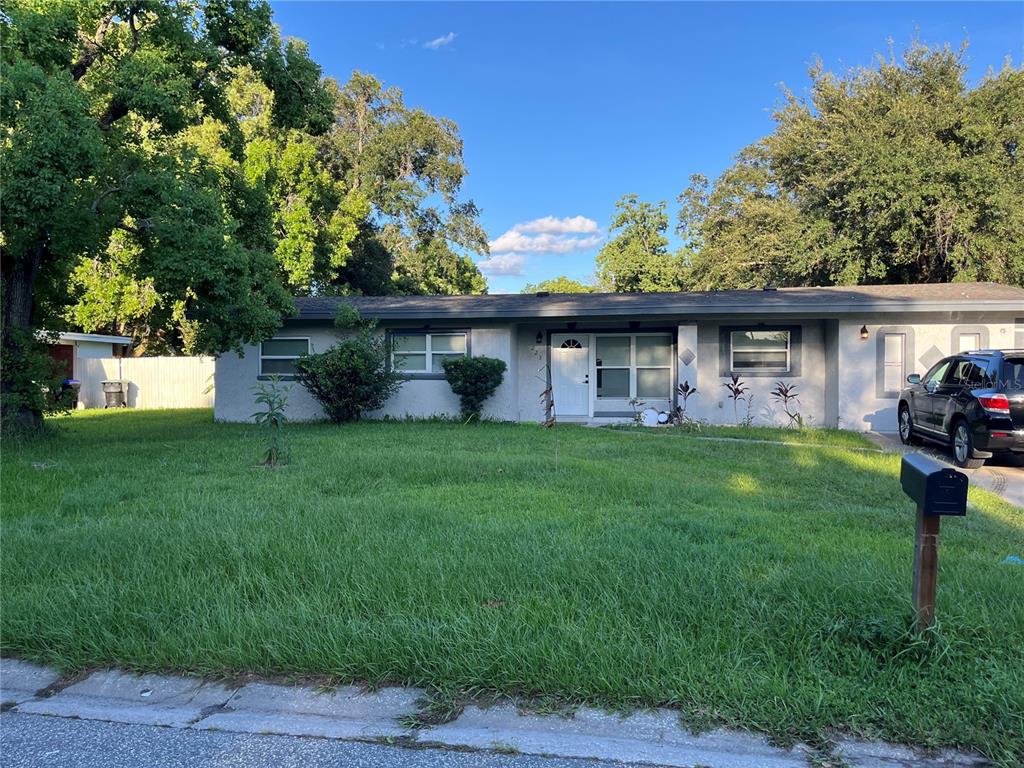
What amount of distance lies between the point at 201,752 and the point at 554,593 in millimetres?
1986

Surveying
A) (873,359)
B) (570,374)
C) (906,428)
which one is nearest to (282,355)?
(570,374)

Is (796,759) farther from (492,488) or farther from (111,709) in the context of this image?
(492,488)

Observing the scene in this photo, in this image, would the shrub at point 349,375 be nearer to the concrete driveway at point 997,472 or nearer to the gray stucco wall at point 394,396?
the gray stucco wall at point 394,396

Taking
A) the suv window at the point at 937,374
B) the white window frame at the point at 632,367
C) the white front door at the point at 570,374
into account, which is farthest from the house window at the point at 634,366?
the suv window at the point at 937,374

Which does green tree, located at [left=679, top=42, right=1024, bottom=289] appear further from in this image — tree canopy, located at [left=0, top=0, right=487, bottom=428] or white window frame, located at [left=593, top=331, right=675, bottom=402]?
tree canopy, located at [left=0, top=0, right=487, bottom=428]

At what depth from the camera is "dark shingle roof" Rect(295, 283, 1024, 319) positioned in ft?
43.4

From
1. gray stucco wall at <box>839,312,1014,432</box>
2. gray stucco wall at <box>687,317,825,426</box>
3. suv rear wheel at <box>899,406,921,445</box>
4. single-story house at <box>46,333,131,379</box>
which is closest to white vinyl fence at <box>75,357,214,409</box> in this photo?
single-story house at <box>46,333,131,379</box>

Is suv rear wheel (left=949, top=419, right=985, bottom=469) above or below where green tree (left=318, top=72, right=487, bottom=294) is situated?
below

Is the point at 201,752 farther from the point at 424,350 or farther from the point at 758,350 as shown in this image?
the point at 758,350

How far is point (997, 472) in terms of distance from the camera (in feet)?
30.7

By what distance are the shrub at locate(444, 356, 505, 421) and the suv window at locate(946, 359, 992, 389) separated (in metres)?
8.45

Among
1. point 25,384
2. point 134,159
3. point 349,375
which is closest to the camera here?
point 25,384

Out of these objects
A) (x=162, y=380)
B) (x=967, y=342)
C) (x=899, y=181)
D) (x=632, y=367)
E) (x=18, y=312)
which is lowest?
(x=162, y=380)

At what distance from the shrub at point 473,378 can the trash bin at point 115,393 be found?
13.8 m
